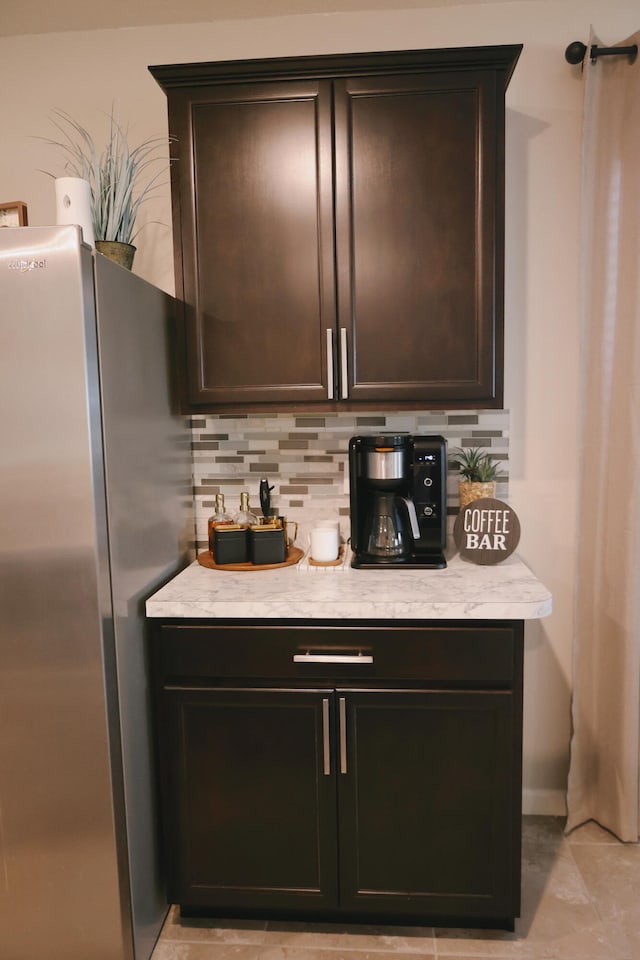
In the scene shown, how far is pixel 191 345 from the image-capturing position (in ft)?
6.33

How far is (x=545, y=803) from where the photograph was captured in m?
2.32

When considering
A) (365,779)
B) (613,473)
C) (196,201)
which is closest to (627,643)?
(613,473)

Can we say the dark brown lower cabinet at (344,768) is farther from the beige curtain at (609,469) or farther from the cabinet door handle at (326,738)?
the beige curtain at (609,469)

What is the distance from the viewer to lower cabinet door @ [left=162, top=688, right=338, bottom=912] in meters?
1.73

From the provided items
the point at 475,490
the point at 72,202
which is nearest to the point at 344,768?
the point at 475,490

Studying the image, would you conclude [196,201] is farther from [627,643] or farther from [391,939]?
[391,939]

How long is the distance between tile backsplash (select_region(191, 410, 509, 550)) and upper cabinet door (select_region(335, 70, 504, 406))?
0.34 metres

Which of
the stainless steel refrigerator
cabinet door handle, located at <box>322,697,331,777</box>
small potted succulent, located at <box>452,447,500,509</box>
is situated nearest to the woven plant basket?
small potted succulent, located at <box>452,447,500,509</box>

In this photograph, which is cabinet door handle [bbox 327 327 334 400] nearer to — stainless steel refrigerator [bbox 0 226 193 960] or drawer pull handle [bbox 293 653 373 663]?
stainless steel refrigerator [bbox 0 226 193 960]

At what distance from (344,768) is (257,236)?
1.48m

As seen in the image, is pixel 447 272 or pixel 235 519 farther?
pixel 235 519

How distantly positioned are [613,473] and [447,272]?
2.74ft

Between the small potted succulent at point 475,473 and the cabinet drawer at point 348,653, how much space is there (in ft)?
1.73

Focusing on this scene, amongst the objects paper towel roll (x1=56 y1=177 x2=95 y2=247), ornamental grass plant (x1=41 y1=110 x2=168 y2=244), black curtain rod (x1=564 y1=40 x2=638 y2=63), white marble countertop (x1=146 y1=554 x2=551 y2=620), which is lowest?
white marble countertop (x1=146 y1=554 x2=551 y2=620)
